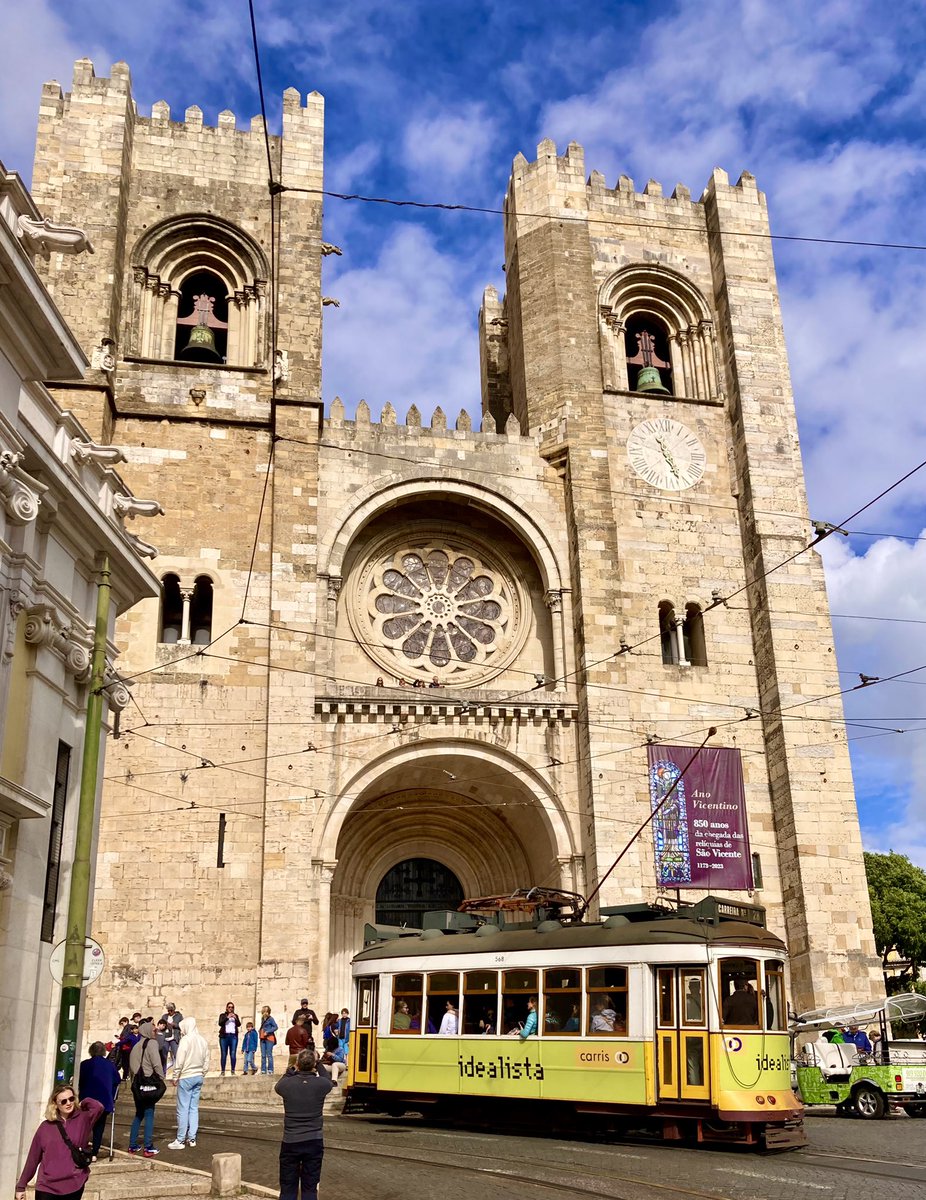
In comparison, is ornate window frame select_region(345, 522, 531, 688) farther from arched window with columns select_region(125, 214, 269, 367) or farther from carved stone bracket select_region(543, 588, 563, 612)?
arched window with columns select_region(125, 214, 269, 367)

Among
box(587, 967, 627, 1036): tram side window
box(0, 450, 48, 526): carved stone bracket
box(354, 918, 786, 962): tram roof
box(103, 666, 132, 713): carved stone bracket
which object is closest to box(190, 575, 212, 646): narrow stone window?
box(354, 918, 786, 962): tram roof

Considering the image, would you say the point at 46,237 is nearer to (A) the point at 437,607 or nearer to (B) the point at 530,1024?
(B) the point at 530,1024

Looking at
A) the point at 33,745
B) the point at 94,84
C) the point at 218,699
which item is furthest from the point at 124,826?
the point at 94,84

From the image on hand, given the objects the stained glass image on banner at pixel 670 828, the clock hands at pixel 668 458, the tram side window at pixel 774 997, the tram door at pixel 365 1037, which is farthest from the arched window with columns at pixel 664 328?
the tram side window at pixel 774 997

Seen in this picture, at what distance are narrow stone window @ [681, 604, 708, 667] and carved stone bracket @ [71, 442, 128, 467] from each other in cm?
1359

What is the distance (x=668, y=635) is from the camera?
906 inches

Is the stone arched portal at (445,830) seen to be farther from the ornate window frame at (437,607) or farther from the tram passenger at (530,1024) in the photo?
the tram passenger at (530,1024)

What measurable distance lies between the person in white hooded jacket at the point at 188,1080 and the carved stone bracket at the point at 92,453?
5504mm

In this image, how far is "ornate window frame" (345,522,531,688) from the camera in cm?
2275

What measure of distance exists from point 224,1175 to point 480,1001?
16.1 feet

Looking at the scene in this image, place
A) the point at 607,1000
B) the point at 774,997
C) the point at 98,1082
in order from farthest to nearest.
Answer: the point at 607,1000
the point at 774,997
the point at 98,1082

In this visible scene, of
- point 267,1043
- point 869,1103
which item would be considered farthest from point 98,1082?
point 869,1103

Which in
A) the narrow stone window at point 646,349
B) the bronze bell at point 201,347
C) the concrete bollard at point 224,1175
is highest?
the narrow stone window at point 646,349

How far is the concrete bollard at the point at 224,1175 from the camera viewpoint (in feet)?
27.3
